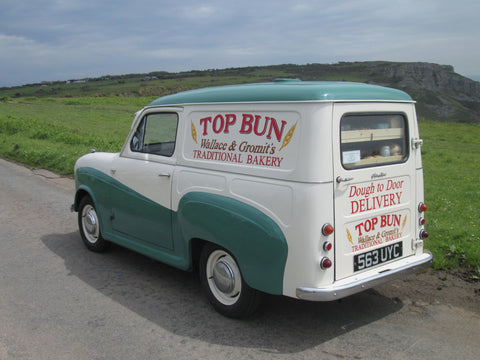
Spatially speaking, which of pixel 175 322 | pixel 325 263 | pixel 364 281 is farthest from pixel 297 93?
pixel 175 322

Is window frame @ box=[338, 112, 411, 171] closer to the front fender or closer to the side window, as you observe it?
the front fender

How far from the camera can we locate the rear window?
3.80 metres

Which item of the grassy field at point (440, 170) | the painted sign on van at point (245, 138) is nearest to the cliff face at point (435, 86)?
the grassy field at point (440, 170)

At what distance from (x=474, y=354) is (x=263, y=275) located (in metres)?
1.65

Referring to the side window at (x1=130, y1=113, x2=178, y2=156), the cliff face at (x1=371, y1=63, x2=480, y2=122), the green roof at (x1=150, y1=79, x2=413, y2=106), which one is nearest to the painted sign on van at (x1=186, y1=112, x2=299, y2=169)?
the green roof at (x1=150, y1=79, x2=413, y2=106)

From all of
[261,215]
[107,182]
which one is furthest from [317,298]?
[107,182]

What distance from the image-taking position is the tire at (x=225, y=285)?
158 inches

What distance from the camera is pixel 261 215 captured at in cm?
372

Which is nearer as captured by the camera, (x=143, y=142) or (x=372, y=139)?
(x=372, y=139)

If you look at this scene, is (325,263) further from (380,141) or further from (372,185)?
(380,141)

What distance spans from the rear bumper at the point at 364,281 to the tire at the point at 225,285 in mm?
597

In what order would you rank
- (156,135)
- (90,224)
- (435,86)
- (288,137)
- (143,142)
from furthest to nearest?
(435,86)
(90,224)
(143,142)
(156,135)
(288,137)

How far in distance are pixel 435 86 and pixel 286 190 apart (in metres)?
104

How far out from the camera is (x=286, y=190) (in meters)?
3.61
